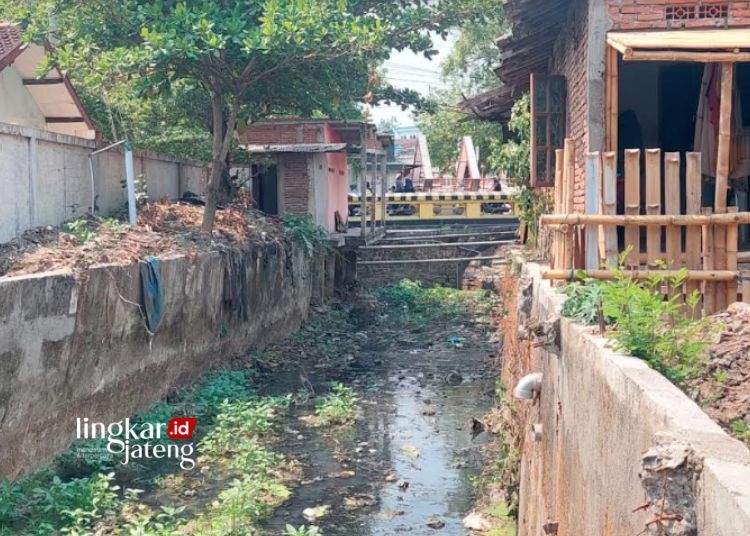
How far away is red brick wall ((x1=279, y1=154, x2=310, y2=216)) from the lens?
2214 cm

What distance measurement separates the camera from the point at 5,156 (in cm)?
1098

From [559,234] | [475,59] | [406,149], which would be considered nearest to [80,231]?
[559,234]

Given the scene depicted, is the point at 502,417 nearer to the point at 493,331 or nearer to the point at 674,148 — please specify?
the point at 674,148

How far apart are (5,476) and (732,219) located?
6342 mm

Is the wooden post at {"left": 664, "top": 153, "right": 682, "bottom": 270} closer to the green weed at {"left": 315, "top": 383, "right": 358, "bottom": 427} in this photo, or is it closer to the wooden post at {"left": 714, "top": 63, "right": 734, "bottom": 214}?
the wooden post at {"left": 714, "top": 63, "right": 734, "bottom": 214}

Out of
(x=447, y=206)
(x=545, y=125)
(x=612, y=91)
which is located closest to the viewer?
(x=612, y=91)

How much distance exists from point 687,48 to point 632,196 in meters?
1.73

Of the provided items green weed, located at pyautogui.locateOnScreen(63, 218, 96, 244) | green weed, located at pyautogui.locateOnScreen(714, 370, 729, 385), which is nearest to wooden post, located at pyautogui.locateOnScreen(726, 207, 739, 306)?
green weed, located at pyautogui.locateOnScreen(714, 370, 729, 385)

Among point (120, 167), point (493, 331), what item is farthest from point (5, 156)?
point (493, 331)

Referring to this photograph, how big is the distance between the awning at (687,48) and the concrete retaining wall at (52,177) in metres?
7.38

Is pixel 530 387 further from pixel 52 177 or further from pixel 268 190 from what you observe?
pixel 268 190

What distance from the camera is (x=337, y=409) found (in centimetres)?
1252

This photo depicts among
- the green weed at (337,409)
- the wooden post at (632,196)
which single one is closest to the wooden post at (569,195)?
the wooden post at (632,196)

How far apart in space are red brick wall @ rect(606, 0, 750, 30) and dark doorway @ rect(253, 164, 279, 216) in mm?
14872
